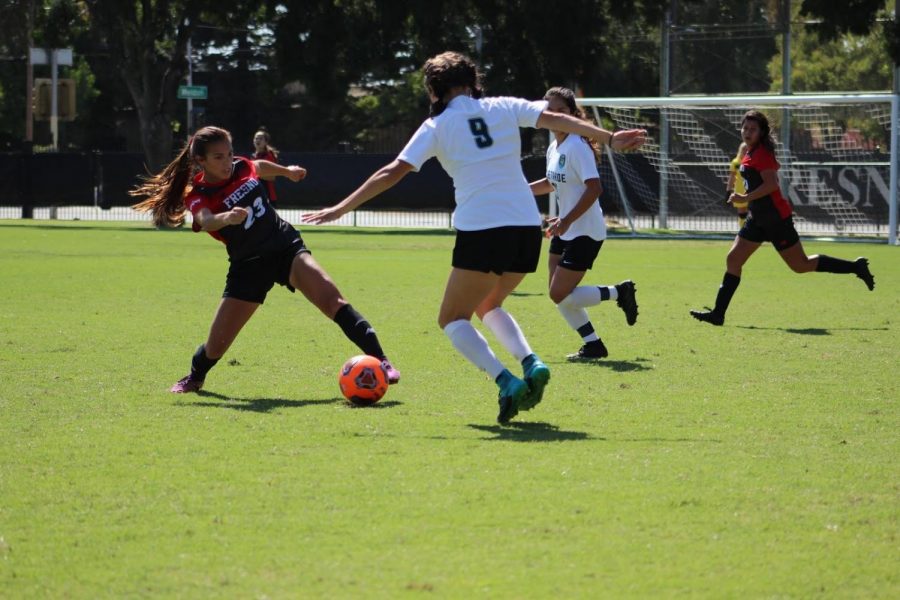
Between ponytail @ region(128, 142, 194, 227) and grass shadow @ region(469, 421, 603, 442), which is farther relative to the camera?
ponytail @ region(128, 142, 194, 227)

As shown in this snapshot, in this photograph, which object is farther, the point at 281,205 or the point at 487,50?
the point at 281,205

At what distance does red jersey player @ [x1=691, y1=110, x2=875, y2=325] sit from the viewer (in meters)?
12.5

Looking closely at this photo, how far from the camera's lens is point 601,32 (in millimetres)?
35031

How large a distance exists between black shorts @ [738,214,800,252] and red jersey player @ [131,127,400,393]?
17.8ft

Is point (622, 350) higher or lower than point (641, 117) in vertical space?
lower

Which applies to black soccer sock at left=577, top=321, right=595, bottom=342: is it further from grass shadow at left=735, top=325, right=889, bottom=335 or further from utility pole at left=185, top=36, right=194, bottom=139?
utility pole at left=185, top=36, right=194, bottom=139

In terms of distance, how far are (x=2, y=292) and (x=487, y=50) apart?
23015 mm

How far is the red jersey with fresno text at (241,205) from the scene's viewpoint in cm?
855

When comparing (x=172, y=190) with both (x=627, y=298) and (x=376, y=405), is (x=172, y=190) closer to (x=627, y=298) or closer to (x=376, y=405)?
(x=376, y=405)

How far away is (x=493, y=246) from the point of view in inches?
285

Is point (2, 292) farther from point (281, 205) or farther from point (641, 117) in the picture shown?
point (281, 205)

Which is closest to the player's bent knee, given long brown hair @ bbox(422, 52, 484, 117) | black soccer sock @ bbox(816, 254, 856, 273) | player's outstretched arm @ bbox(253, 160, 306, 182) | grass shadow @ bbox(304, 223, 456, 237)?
player's outstretched arm @ bbox(253, 160, 306, 182)

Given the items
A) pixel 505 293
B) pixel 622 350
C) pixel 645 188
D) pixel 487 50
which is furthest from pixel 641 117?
pixel 505 293

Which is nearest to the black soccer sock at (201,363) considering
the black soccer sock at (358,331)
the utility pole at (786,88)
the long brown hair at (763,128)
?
the black soccer sock at (358,331)
